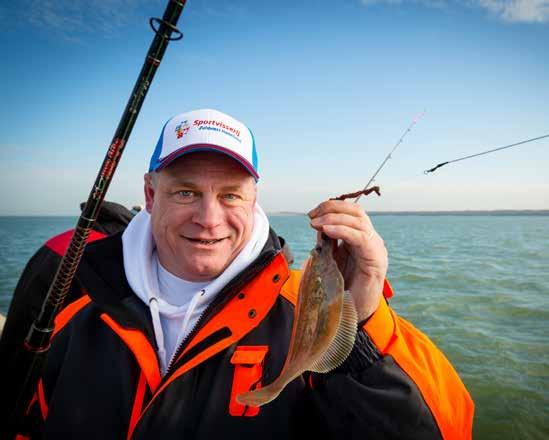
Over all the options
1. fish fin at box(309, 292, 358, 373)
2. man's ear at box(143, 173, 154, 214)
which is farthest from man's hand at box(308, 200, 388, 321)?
man's ear at box(143, 173, 154, 214)

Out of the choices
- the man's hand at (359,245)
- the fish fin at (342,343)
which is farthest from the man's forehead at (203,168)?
the fish fin at (342,343)

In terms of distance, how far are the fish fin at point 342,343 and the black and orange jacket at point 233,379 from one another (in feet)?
Result: 0.61

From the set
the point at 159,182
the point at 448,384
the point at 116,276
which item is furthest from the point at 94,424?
the point at 448,384

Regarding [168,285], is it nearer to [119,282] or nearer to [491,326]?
[119,282]

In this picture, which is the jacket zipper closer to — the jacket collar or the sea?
the jacket collar

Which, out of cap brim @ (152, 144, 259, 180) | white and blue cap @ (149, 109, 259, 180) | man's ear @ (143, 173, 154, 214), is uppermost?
white and blue cap @ (149, 109, 259, 180)

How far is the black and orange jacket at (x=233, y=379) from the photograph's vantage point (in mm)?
1833

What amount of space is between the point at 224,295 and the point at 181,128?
1298mm

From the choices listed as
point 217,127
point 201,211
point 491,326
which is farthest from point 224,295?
point 491,326

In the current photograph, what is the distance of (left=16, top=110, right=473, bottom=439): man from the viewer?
1.87 meters

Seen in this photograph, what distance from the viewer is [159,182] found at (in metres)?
2.63

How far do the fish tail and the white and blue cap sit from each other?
1.54 metres

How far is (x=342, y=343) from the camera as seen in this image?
1.76 meters

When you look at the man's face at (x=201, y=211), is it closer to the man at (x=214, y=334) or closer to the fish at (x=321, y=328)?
the man at (x=214, y=334)
